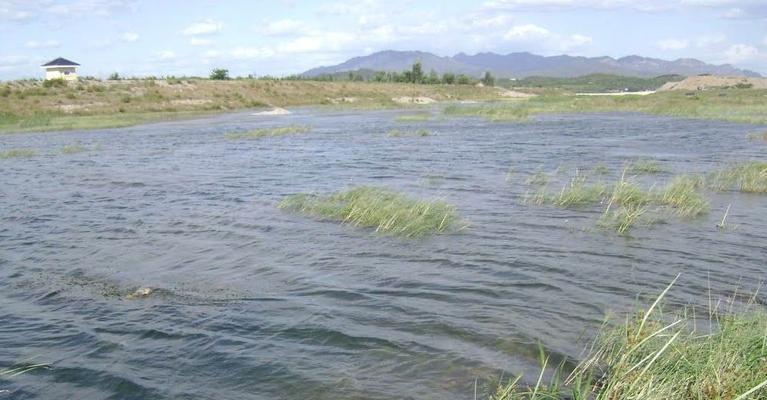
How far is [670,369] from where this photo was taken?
590 centimetres

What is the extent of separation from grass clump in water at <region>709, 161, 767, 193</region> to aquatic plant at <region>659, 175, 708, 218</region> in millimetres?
2032

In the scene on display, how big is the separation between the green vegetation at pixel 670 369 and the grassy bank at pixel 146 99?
50171 millimetres

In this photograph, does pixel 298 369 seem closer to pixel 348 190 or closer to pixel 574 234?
pixel 574 234

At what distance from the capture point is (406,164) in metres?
25.5

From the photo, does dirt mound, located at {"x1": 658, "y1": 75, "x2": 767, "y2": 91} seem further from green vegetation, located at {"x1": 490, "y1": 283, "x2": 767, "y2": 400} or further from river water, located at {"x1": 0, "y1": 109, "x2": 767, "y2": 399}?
green vegetation, located at {"x1": 490, "y1": 283, "x2": 767, "y2": 400}

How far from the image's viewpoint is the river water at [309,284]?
7.55m

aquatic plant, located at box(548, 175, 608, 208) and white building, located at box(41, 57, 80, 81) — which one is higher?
white building, located at box(41, 57, 80, 81)

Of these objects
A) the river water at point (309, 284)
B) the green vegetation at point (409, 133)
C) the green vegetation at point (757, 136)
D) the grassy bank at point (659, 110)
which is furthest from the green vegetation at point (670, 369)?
the grassy bank at point (659, 110)

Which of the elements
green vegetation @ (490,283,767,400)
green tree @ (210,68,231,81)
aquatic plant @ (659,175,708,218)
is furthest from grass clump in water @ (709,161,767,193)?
green tree @ (210,68,231,81)

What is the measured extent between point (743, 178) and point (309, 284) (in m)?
14.2

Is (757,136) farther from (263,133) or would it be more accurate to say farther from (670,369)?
(670,369)


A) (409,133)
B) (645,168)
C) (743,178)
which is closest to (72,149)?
(409,133)

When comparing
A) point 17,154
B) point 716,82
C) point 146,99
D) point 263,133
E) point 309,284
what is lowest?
point 309,284

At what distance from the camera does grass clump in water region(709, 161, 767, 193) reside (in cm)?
1744
